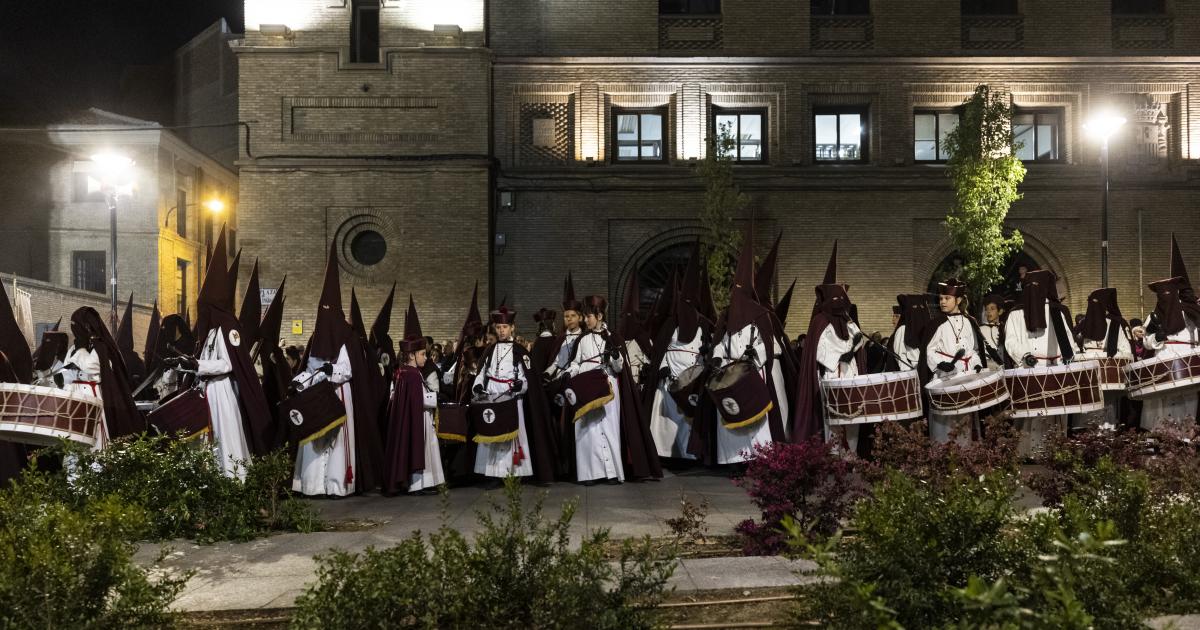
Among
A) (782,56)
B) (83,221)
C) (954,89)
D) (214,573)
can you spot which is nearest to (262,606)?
(214,573)

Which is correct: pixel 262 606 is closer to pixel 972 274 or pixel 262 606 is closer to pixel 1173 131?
pixel 972 274

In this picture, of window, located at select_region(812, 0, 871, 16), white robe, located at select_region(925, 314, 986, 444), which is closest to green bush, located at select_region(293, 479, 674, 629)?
white robe, located at select_region(925, 314, 986, 444)

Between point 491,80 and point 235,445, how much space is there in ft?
57.0

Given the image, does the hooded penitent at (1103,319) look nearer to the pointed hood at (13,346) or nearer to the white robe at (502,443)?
the white robe at (502,443)

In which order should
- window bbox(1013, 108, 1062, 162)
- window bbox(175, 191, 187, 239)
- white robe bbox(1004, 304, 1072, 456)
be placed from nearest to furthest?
1. white robe bbox(1004, 304, 1072, 456)
2. window bbox(1013, 108, 1062, 162)
3. window bbox(175, 191, 187, 239)

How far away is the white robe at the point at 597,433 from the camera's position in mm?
13016

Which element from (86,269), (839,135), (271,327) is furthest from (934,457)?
(86,269)

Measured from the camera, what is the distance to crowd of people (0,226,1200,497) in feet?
38.2

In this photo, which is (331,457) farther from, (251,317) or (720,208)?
(720,208)

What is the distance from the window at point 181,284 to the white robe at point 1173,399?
120 feet

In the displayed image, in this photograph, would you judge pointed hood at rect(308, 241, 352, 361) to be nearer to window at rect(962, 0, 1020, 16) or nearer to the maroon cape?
the maroon cape

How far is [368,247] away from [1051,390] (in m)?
19.3

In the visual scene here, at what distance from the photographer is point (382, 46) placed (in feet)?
87.9

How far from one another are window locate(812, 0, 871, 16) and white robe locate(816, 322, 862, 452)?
1716cm
